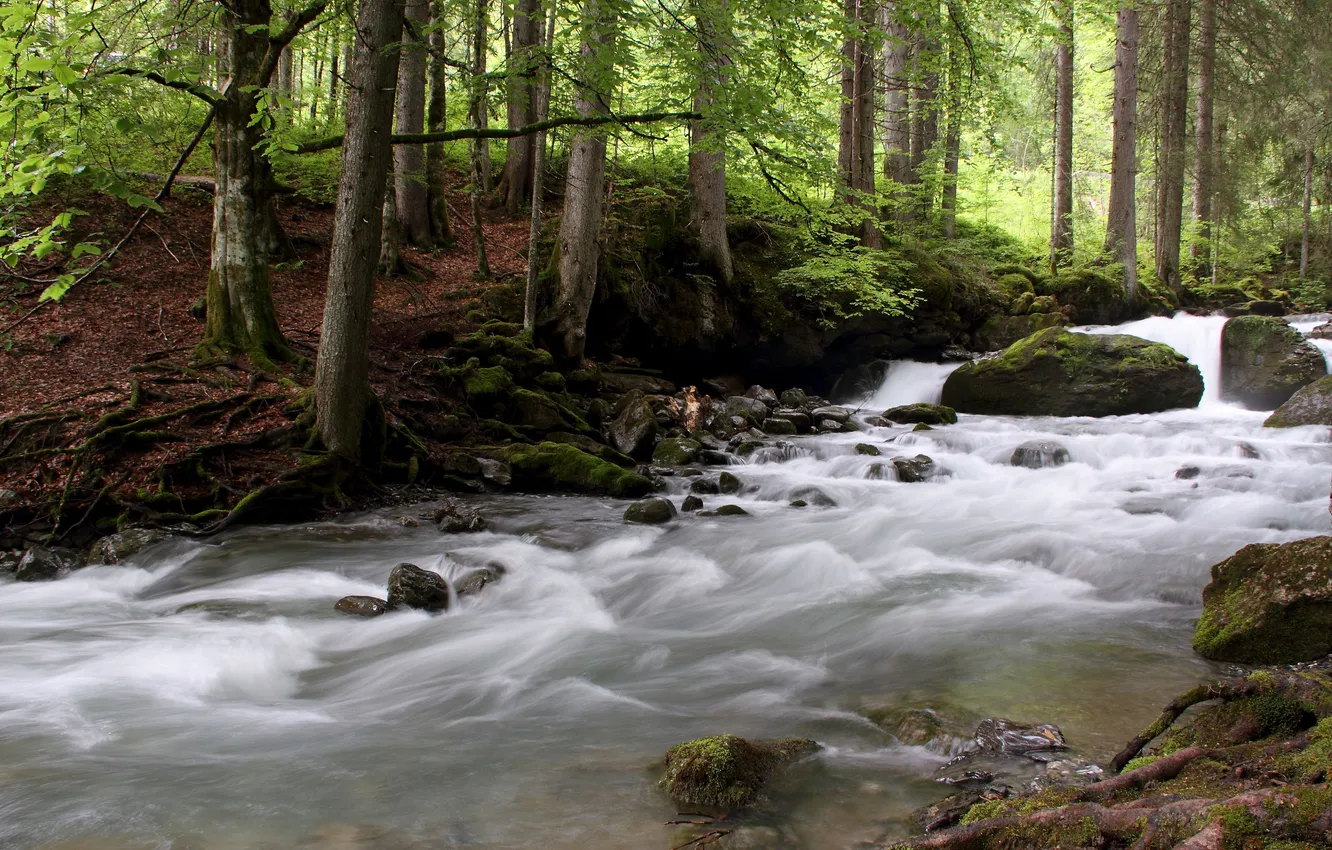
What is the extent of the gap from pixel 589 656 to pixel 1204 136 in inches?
929

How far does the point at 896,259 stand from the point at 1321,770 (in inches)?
625

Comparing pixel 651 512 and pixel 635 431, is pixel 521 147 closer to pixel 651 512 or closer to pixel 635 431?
pixel 635 431

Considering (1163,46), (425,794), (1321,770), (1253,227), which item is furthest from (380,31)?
(1253,227)

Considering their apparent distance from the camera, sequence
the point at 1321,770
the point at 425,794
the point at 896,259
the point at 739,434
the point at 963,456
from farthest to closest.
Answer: the point at 896,259
the point at 739,434
the point at 963,456
the point at 425,794
the point at 1321,770

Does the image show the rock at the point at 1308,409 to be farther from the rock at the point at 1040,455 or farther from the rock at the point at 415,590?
the rock at the point at 415,590

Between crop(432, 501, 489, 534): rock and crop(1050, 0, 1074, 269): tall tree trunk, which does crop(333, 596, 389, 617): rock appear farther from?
crop(1050, 0, 1074, 269): tall tree trunk

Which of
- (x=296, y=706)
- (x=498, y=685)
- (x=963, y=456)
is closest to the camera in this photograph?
(x=296, y=706)

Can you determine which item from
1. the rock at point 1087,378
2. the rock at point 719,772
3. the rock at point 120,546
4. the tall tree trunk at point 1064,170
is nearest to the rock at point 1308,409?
the rock at point 1087,378

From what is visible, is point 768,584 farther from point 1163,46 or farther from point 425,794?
point 1163,46

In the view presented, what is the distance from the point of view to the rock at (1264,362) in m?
14.2

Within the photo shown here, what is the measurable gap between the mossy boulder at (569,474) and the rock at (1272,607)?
21.7ft

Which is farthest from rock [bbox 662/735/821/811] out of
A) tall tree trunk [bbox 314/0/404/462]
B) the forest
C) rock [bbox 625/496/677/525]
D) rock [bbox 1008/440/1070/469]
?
rock [bbox 1008/440/1070/469]

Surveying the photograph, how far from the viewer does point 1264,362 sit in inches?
579

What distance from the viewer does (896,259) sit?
17.2m
